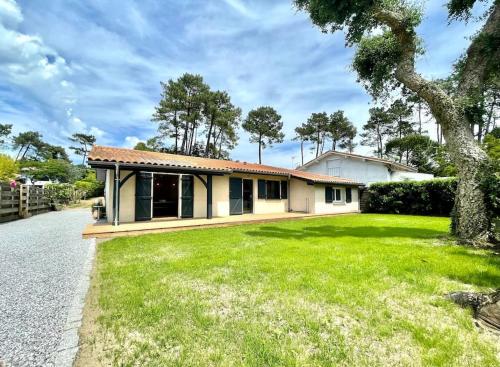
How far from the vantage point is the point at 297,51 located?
1234 centimetres

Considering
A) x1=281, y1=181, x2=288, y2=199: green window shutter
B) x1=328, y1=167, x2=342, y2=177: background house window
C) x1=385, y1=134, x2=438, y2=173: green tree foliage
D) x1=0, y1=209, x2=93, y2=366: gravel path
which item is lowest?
x1=0, y1=209, x2=93, y2=366: gravel path

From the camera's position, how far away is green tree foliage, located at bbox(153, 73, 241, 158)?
28.7m

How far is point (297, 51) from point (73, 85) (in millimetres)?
15903

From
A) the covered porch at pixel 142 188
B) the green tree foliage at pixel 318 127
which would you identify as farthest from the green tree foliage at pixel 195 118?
the covered porch at pixel 142 188

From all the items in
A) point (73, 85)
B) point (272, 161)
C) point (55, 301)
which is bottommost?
point (55, 301)

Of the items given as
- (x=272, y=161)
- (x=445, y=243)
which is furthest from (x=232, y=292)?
(x=272, y=161)

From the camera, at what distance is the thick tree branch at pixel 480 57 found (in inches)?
278

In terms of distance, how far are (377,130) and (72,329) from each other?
135 ft

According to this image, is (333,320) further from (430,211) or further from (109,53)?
(430,211)

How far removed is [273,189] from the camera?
15.8 m

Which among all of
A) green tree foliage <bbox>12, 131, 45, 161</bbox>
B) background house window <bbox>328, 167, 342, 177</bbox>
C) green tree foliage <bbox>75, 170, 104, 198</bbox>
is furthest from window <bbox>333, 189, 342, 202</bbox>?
green tree foliage <bbox>12, 131, 45, 161</bbox>

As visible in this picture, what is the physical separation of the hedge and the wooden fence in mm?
22391

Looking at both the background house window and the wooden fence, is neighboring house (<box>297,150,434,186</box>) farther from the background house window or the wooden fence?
the wooden fence

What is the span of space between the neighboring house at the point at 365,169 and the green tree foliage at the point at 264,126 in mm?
11878
